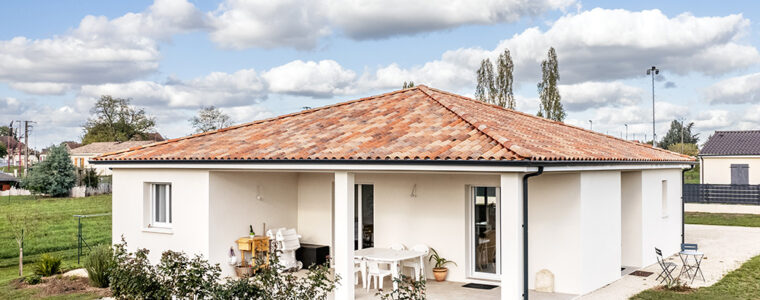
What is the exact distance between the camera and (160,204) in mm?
14547

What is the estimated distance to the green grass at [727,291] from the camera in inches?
472

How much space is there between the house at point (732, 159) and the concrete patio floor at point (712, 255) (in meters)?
14.7

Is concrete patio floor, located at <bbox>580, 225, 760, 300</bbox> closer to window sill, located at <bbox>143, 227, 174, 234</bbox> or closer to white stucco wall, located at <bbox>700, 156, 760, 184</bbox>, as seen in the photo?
window sill, located at <bbox>143, 227, 174, 234</bbox>

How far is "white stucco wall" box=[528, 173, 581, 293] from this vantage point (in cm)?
1180

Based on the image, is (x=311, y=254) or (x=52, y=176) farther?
(x=52, y=176)

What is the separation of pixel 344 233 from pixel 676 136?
92.2 meters

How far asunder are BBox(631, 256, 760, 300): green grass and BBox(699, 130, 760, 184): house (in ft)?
89.0

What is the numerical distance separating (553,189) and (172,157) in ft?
25.4

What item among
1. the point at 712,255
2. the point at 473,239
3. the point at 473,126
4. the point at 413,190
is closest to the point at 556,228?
the point at 473,239

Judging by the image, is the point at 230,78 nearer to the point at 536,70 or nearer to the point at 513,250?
the point at 513,250

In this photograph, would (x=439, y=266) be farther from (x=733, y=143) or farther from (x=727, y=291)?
(x=733, y=143)

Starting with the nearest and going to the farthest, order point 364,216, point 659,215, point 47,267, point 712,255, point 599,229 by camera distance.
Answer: point 599,229 < point 364,216 < point 47,267 < point 659,215 < point 712,255

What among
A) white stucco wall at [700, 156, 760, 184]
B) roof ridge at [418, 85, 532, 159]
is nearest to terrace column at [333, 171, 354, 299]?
roof ridge at [418, 85, 532, 159]

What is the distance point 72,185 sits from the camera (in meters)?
48.1
